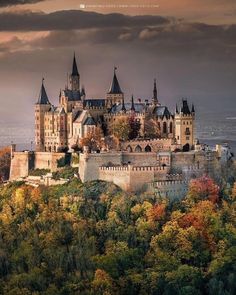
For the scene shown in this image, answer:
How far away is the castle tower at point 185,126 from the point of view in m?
34.8

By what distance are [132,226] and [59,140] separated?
6.34 metres

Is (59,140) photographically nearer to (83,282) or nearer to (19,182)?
(19,182)

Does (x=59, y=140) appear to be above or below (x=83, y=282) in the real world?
above

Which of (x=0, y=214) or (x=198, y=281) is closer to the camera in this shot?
(x=198, y=281)

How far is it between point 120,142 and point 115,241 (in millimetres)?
5438

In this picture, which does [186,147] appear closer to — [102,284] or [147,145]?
[147,145]

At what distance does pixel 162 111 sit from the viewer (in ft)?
117

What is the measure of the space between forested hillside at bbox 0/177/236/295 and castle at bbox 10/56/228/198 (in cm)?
60

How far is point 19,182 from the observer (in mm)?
35125

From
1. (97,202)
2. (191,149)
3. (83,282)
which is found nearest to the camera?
(83,282)

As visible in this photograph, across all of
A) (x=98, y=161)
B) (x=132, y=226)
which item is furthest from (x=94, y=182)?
(x=132, y=226)

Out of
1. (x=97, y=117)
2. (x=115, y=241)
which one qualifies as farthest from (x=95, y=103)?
(x=115, y=241)

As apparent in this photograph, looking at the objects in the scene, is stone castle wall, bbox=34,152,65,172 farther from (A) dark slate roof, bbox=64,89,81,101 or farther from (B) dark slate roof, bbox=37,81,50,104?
(A) dark slate roof, bbox=64,89,81,101

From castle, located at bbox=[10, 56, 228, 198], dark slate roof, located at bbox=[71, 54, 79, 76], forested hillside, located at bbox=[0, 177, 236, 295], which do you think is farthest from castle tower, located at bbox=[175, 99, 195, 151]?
dark slate roof, located at bbox=[71, 54, 79, 76]
